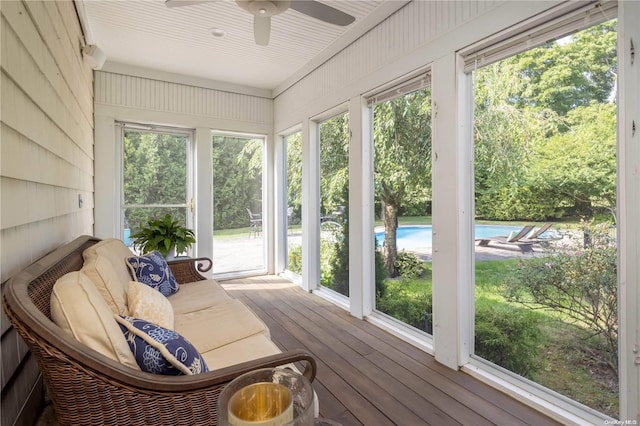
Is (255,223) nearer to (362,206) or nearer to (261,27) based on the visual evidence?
(362,206)

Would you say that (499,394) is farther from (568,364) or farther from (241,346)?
(241,346)

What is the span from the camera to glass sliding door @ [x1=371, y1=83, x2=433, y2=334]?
266 cm

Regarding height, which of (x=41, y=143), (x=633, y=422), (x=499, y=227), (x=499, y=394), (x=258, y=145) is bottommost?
(x=499, y=394)

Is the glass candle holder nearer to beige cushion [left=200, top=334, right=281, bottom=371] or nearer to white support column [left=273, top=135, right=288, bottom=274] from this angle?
beige cushion [left=200, top=334, right=281, bottom=371]

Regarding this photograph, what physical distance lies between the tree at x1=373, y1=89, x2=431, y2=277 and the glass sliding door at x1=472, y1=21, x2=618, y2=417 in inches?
18.8

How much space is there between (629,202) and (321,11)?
6.61 ft

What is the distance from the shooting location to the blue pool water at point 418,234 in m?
2.18

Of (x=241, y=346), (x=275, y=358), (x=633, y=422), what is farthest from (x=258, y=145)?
(x=633, y=422)

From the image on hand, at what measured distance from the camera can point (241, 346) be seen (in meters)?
1.68

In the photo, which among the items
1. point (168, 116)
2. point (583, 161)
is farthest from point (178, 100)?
point (583, 161)

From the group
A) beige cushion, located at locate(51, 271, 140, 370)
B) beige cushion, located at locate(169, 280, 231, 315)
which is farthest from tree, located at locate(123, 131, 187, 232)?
beige cushion, located at locate(51, 271, 140, 370)

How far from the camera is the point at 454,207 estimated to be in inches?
89.1

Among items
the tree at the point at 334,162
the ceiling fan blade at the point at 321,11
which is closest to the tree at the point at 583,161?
the ceiling fan blade at the point at 321,11

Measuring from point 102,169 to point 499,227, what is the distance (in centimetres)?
424
